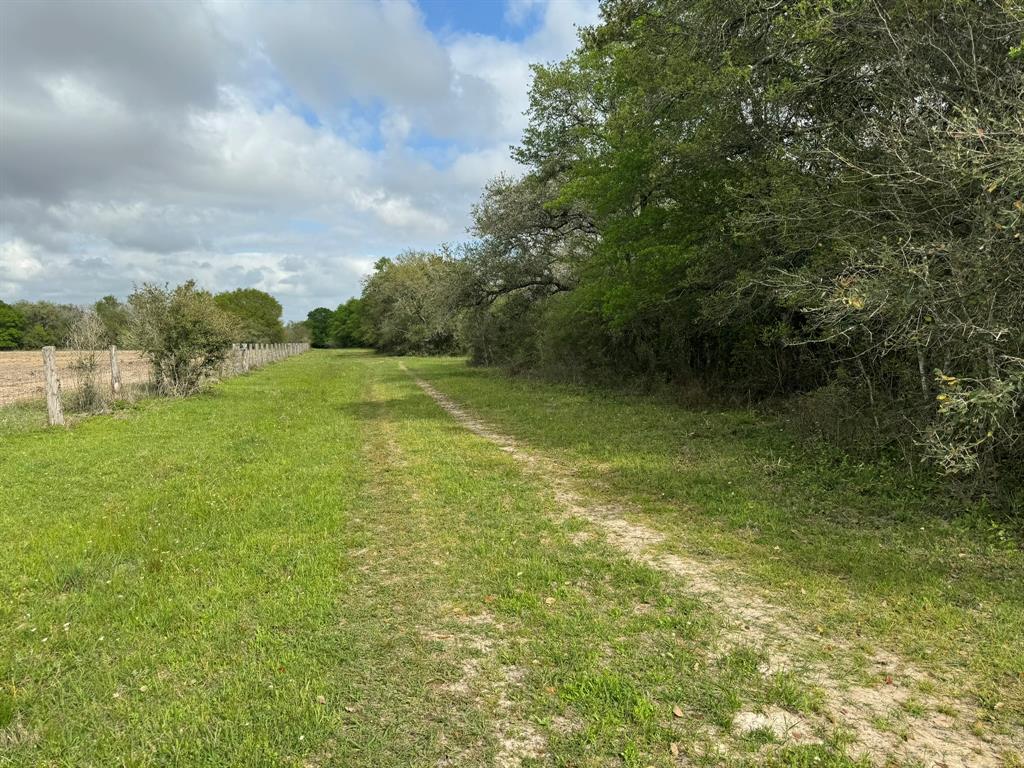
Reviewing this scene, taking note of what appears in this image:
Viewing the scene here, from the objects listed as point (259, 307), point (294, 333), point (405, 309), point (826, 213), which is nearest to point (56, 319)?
point (259, 307)

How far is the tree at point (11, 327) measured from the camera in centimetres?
9281

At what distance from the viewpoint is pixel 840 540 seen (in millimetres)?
5742

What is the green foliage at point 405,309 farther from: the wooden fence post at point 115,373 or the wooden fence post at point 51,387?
the wooden fence post at point 51,387

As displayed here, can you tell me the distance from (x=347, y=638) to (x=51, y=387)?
37.7 ft

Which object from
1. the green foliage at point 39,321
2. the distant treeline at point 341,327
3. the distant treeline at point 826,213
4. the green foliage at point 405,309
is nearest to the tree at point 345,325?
the distant treeline at point 341,327

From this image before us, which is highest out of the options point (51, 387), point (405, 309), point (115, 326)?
point (405, 309)

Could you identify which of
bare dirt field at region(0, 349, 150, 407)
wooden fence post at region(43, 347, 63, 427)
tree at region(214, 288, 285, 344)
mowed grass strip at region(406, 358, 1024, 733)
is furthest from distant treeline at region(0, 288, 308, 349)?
mowed grass strip at region(406, 358, 1024, 733)

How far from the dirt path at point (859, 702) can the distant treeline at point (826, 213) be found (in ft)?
7.75

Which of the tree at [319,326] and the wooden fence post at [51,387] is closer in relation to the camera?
the wooden fence post at [51,387]

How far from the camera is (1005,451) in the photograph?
6.70 meters

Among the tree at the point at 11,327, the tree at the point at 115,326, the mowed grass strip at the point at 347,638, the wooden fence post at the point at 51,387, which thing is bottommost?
the mowed grass strip at the point at 347,638

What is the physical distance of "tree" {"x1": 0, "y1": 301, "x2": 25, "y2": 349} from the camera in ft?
305

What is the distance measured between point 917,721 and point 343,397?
18006mm

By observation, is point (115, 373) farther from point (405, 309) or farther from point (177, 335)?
point (405, 309)
